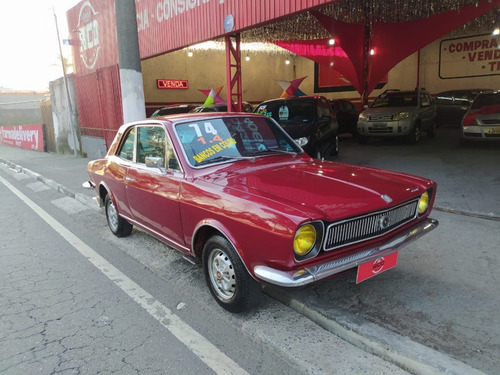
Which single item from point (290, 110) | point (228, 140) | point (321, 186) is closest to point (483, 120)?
point (290, 110)

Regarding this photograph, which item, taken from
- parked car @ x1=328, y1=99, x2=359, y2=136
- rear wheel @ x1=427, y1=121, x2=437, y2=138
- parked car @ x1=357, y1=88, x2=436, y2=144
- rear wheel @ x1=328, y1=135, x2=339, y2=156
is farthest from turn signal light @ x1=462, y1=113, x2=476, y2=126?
parked car @ x1=328, y1=99, x2=359, y2=136

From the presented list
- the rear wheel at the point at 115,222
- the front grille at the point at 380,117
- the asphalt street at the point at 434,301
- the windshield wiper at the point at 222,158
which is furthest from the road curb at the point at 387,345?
the front grille at the point at 380,117

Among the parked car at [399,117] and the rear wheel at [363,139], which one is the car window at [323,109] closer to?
the parked car at [399,117]

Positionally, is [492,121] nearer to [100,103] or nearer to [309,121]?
[309,121]

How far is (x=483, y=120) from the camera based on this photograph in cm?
986

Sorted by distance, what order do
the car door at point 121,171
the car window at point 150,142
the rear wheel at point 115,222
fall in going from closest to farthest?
the car window at point 150,142, the car door at point 121,171, the rear wheel at point 115,222

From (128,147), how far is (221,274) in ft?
7.79

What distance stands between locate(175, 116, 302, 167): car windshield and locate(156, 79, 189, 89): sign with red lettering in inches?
724

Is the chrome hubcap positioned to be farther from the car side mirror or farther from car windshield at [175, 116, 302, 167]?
the car side mirror

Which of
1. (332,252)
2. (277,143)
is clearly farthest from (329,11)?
(332,252)

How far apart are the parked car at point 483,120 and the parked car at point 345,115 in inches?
187

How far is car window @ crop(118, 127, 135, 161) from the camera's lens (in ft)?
15.1

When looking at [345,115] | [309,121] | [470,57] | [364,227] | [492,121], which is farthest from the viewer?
[470,57]

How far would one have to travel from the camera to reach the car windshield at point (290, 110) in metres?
8.94
